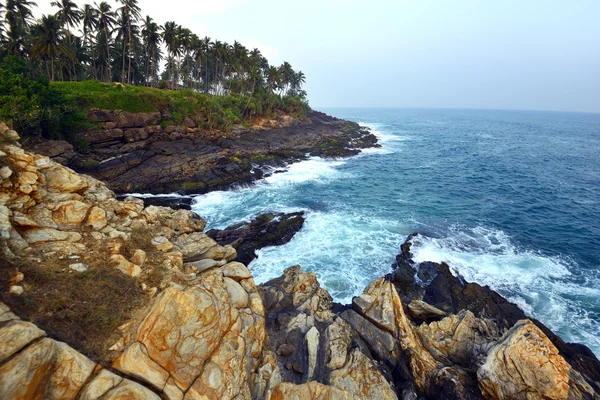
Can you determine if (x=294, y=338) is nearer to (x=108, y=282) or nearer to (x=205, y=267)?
(x=205, y=267)

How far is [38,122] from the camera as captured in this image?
1188 inches

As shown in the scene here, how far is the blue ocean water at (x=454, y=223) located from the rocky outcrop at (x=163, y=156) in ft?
14.2

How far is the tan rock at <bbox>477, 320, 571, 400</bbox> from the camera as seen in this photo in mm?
10438

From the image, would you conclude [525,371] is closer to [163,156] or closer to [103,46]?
[163,156]

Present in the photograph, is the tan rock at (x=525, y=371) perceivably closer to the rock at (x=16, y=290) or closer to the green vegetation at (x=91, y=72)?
the rock at (x=16, y=290)

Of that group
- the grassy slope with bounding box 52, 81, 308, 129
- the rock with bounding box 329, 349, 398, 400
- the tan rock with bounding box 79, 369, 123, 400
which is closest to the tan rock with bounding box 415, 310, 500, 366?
the rock with bounding box 329, 349, 398, 400

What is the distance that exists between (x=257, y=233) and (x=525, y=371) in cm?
2116

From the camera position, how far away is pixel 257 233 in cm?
2720

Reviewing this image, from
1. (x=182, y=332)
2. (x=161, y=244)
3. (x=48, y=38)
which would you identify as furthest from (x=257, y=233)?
(x=48, y=38)

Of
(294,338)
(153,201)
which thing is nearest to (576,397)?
(294,338)

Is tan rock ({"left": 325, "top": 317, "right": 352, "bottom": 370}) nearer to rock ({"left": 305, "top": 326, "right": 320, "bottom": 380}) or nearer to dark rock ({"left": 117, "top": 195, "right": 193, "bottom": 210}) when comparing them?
rock ({"left": 305, "top": 326, "right": 320, "bottom": 380})

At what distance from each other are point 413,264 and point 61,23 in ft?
215

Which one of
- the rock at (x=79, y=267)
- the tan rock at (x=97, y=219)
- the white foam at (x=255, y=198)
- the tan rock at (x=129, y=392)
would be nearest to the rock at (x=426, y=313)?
the tan rock at (x=129, y=392)

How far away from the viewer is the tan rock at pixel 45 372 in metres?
6.10
